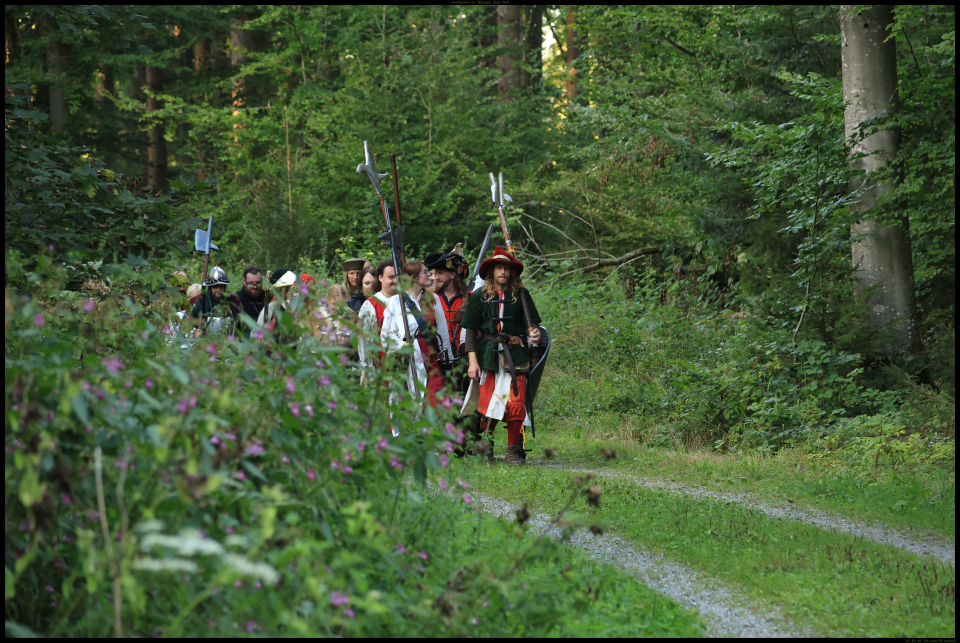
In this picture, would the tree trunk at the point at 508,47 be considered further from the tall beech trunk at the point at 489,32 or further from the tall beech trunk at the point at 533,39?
the tall beech trunk at the point at 489,32

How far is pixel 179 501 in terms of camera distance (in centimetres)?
285

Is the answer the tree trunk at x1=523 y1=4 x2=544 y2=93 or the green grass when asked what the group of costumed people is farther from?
the tree trunk at x1=523 y1=4 x2=544 y2=93

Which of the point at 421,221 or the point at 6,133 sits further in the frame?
the point at 421,221

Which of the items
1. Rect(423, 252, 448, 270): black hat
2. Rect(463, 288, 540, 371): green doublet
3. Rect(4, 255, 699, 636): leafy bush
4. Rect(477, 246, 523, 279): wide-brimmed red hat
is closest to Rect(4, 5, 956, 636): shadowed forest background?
Rect(4, 255, 699, 636): leafy bush

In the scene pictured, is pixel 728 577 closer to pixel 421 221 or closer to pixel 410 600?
pixel 410 600

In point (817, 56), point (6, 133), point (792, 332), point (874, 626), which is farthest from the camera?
point (817, 56)

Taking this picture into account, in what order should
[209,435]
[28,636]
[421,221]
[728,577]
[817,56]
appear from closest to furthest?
[28,636] → [209,435] → [728,577] → [817,56] → [421,221]

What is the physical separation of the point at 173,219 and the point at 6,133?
3.88 feet

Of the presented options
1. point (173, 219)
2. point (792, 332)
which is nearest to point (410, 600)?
point (173, 219)

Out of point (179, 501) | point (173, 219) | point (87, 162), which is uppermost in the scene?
point (87, 162)

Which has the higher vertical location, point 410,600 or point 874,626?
point 410,600

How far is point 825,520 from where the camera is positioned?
623 cm

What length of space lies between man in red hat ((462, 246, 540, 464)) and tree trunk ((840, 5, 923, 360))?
4066mm

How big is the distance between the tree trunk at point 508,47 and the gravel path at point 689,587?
1881 cm
